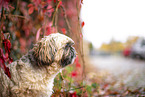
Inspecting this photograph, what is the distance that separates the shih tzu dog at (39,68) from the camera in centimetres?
211

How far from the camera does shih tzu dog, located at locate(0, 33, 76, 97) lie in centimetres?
211

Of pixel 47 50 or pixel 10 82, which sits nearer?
pixel 47 50

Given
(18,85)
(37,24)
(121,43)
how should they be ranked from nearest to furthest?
(18,85), (37,24), (121,43)

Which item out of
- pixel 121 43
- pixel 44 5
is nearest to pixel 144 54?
pixel 44 5

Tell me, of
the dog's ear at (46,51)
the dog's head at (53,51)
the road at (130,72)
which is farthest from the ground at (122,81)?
the dog's ear at (46,51)

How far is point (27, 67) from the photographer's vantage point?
7.39ft

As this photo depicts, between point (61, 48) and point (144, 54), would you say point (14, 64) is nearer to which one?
point (61, 48)

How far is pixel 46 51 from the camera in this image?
206cm

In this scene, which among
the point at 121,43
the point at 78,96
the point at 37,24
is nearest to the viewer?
the point at 78,96

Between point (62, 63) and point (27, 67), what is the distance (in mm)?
598

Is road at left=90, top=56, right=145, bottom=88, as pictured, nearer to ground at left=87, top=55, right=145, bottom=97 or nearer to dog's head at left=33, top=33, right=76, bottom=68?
ground at left=87, top=55, right=145, bottom=97

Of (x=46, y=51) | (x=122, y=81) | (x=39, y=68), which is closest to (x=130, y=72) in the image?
(x=122, y=81)

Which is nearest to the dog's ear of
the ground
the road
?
the ground

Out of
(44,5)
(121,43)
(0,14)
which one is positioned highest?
(44,5)
